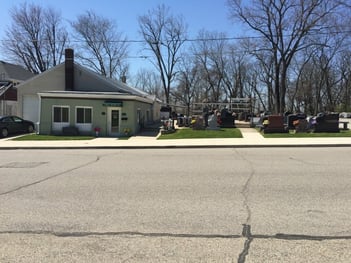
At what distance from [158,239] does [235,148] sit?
14820 millimetres

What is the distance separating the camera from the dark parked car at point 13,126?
2998 cm

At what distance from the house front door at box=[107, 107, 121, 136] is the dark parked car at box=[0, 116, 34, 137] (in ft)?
23.3

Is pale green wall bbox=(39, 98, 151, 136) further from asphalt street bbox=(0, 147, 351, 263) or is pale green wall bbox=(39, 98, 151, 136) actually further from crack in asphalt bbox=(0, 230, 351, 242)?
crack in asphalt bbox=(0, 230, 351, 242)

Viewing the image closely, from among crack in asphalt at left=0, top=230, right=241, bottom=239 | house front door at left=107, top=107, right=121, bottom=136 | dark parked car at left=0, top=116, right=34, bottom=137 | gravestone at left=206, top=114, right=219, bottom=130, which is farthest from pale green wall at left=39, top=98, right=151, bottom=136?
crack in asphalt at left=0, top=230, right=241, bottom=239

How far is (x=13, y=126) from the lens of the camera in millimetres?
31125

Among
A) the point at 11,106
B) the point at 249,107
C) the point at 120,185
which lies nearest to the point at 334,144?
the point at 120,185

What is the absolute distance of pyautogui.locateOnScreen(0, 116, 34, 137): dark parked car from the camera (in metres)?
30.0

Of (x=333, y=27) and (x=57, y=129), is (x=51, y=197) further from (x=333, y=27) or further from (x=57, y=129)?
(x=333, y=27)

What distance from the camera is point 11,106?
4806 cm

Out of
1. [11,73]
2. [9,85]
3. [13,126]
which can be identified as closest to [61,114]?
[13,126]

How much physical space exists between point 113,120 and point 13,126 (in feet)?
24.6

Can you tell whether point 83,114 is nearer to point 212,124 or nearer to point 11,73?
point 212,124

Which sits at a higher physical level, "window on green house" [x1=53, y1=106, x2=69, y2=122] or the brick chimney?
the brick chimney

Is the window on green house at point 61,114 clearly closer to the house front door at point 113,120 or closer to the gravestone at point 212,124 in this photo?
the house front door at point 113,120
